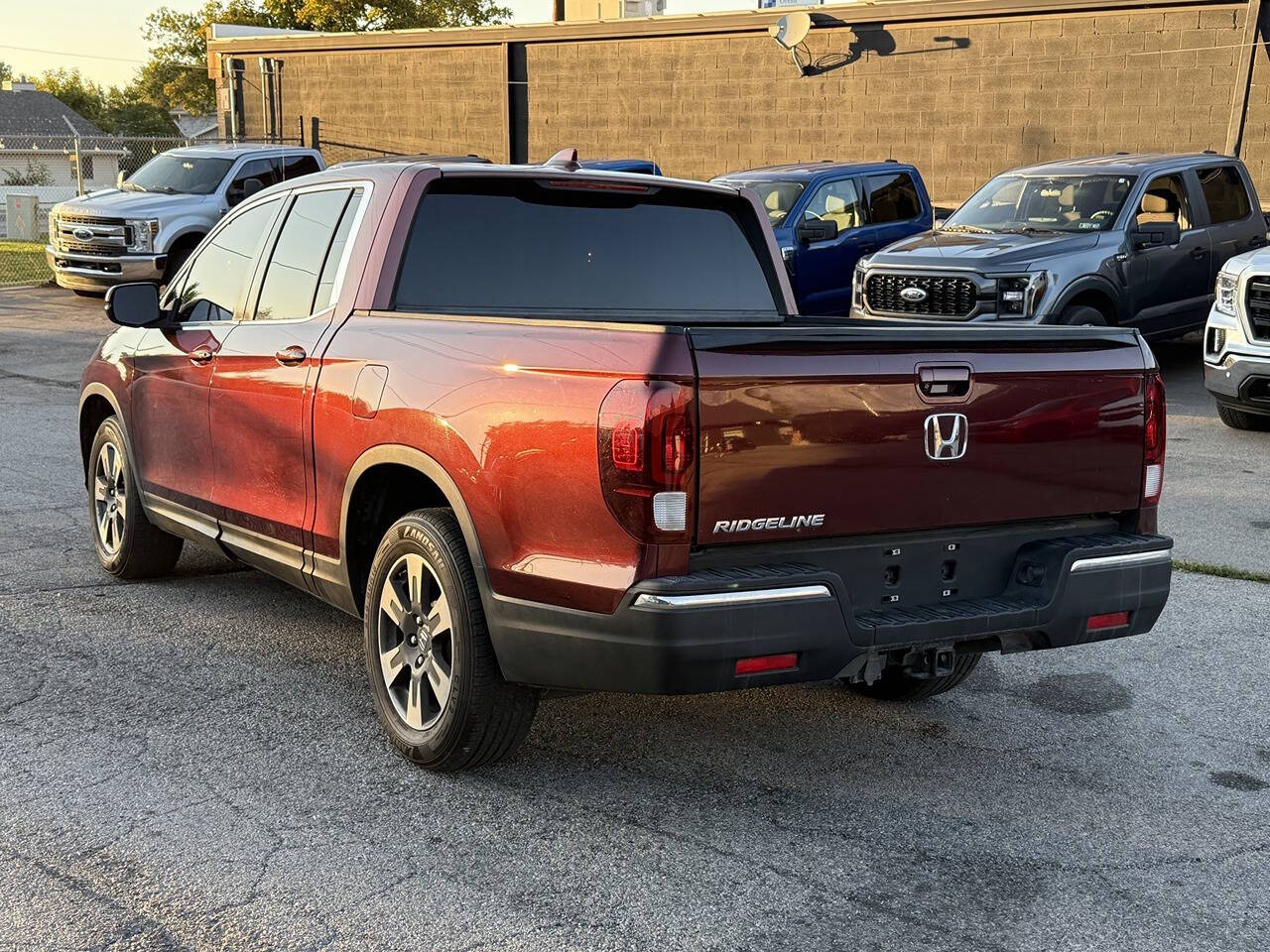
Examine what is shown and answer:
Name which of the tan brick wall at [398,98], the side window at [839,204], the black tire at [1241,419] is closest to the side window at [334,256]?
the black tire at [1241,419]

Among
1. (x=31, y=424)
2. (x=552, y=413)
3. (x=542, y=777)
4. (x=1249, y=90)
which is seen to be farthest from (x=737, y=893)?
(x=1249, y=90)

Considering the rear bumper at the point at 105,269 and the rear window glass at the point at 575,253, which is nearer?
the rear window glass at the point at 575,253

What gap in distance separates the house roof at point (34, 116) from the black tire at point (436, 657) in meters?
75.2

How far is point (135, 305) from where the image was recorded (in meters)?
6.15

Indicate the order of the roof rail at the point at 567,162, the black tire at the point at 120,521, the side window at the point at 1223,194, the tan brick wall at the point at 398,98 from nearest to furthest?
the roof rail at the point at 567,162 → the black tire at the point at 120,521 → the side window at the point at 1223,194 → the tan brick wall at the point at 398,98

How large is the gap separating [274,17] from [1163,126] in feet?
175

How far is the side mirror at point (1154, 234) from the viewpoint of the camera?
42.7 ft

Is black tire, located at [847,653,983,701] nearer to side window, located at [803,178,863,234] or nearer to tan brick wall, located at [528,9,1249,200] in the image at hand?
side window, located at [803,178,863,234]

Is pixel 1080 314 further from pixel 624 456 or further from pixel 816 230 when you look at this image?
pixel 624 456

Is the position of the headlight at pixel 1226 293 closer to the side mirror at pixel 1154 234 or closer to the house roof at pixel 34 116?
the side mirror at pixel 1154 234

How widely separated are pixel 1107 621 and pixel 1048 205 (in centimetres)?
1007

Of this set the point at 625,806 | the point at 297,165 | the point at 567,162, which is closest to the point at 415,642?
the point at 625,806

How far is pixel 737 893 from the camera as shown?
3.77 m

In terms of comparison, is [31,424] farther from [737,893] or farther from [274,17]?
[274,17]
